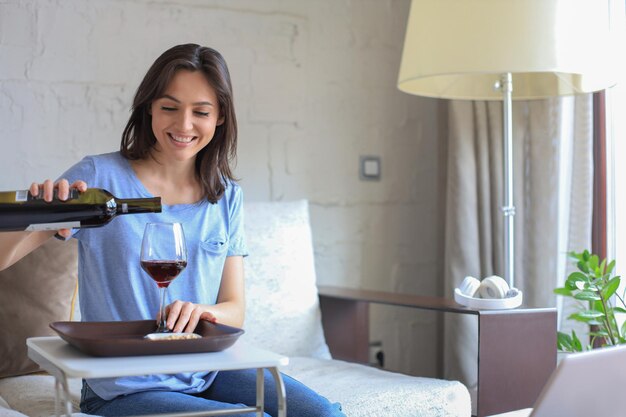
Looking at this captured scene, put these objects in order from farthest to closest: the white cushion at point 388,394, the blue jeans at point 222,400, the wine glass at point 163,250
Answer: the white cushion at point 388,394, the blue jeans at point 222,400, the wine glass at point 163,250

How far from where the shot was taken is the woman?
5.48 ft

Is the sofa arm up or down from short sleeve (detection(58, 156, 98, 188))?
down

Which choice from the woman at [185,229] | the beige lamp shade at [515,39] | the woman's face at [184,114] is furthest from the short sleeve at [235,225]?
the beige lamp shade at [515,39]

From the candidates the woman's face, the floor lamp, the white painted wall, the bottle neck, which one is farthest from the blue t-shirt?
the floor lamp

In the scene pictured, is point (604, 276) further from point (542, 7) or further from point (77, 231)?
point (77, 231)

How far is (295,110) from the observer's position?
3.01 metres

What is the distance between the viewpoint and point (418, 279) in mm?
3348

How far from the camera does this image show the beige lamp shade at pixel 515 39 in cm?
238

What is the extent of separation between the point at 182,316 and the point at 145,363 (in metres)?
0.24

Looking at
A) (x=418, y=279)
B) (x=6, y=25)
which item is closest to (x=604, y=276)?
(x=418, y=279)

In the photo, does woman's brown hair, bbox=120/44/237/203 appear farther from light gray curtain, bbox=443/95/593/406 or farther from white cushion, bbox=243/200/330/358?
light gray curtain, bbox=443/95/593/406

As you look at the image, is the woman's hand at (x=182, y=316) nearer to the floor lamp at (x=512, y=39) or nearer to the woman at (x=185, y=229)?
the woman at (x=185, y=229)

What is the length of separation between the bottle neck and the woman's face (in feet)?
0.98

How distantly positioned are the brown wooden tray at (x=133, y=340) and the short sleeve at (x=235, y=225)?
453 millimetres
